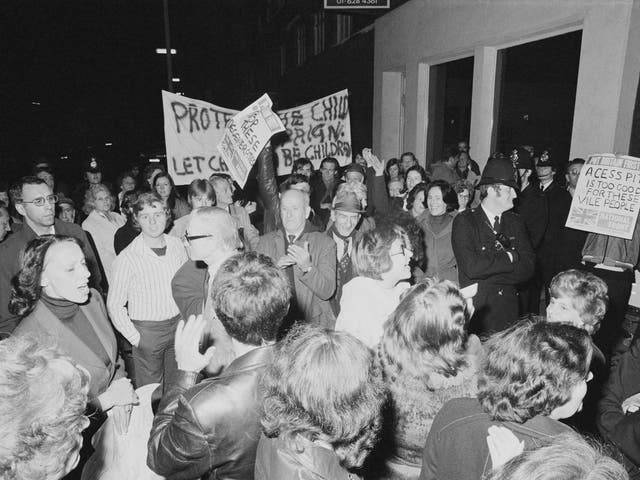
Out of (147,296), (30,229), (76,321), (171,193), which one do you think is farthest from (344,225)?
(171,193)

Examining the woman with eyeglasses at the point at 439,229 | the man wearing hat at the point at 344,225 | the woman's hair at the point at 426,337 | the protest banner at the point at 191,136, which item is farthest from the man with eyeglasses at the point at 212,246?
the protest banner at the point at 191,136

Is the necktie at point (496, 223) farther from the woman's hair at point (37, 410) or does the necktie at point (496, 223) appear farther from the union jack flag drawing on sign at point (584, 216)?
the woman's hair at point (37, 410)

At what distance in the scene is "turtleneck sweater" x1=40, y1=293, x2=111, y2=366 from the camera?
2.54 m

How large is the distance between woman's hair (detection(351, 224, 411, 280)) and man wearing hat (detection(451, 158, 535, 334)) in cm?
107

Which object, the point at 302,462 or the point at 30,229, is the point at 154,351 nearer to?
the point at 30,229

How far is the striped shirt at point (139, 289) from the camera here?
11.7 feet

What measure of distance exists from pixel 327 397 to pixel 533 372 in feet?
2.65

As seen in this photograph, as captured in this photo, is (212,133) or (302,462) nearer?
(302,462)

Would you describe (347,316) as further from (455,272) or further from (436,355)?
(455,272)

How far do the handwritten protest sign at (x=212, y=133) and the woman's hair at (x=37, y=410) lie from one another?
5.22 metres

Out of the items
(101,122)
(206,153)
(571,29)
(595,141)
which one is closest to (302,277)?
(206,153)

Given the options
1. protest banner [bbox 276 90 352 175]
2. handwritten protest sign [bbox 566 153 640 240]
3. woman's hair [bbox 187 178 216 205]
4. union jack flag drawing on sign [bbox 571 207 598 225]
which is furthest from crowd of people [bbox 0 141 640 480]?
protest banner [bbox 276 90 352 175]

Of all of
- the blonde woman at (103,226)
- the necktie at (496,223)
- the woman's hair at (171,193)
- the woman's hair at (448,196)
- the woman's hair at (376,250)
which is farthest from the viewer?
the woman's hair at (171,193)

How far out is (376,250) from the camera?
2.81 meters
